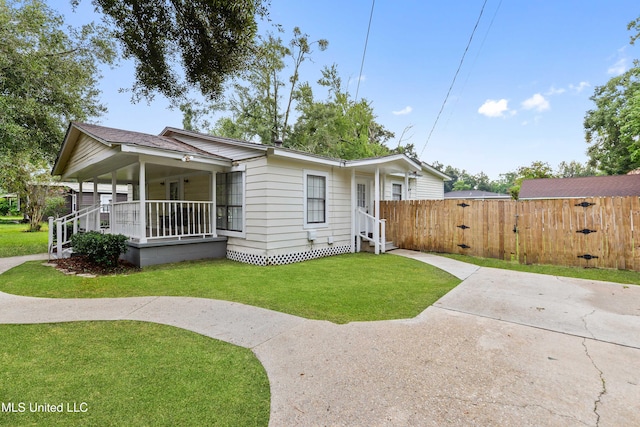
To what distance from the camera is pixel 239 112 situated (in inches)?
906

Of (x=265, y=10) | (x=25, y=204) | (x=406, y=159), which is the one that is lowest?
(x=25, y=204)

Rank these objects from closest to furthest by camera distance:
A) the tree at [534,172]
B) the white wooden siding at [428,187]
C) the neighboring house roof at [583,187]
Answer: the white wooden siding at [428,187] < the neighboring house roof at [583,187] < the tree at [534,172]

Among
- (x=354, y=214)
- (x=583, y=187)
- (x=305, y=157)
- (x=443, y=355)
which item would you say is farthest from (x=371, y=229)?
(x=583, y=187)

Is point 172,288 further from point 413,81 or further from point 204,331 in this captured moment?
point 413,81

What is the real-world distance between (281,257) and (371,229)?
3.93 m

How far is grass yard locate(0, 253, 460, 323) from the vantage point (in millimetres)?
4309

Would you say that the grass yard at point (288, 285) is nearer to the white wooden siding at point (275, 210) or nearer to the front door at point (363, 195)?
the white wooden siding at point (275, 210)

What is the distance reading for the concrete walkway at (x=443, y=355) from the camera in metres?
2.05

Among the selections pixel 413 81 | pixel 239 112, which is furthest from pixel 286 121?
pixel 413 81

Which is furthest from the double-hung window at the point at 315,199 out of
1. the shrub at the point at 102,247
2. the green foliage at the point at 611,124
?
the green foliage at the point at 611,124

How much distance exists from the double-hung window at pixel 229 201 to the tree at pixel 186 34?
249 centimetres

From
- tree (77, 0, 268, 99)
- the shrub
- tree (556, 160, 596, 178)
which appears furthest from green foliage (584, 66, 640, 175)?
tree (556, 160, 596, 178)

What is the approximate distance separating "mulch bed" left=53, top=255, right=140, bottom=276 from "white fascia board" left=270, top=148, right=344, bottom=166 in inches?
167

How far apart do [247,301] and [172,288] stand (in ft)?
5.57
